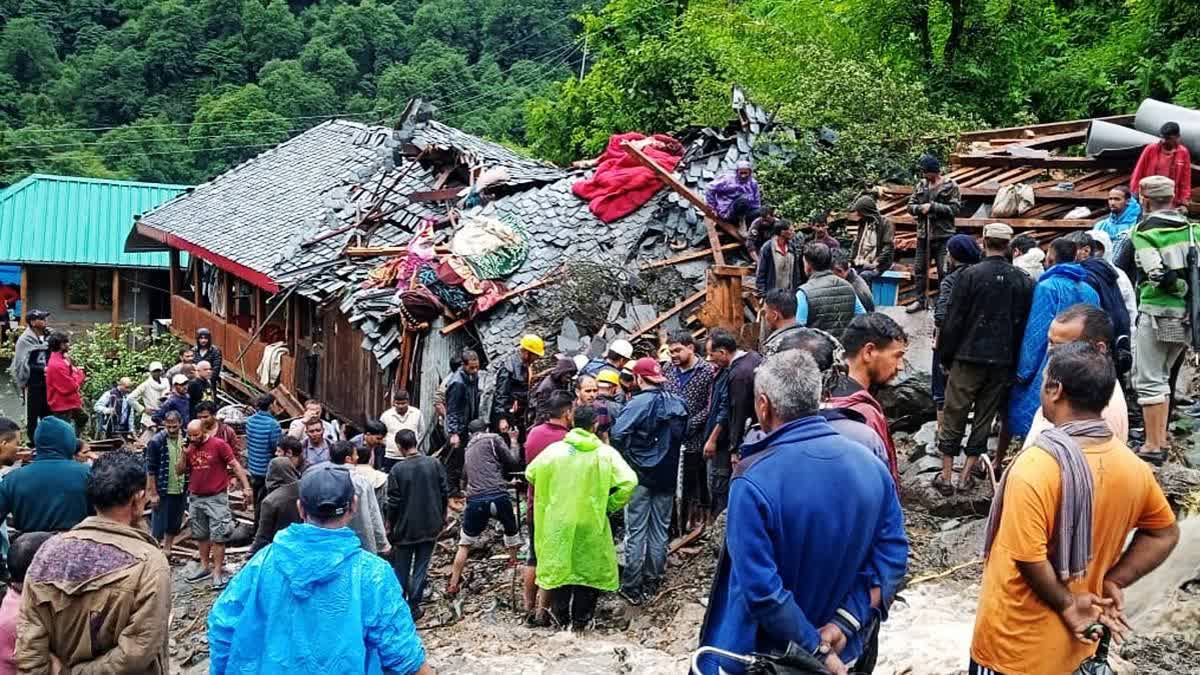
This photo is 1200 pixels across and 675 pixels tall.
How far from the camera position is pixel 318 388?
19.3 m

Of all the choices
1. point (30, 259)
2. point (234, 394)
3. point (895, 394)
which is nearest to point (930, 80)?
point (895, 394)

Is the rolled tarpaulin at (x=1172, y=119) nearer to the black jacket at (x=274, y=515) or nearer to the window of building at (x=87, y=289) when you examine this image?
the black jacket at (x=274, y=515)

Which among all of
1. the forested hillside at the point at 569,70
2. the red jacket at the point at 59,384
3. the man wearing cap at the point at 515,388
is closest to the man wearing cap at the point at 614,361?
the man wearing cap at the point at 515,388

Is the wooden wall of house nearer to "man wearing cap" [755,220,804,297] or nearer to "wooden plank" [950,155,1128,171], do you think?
"man wearing cap" [755,220,804,297]

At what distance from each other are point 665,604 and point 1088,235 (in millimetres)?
4122

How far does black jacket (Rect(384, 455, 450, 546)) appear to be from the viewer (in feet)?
29.2

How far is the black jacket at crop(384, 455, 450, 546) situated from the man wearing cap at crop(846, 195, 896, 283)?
5.05m

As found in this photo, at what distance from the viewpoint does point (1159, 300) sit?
739 centimetres

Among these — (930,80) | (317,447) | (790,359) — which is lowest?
(317,447)

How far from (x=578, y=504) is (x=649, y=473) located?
2.68 ft

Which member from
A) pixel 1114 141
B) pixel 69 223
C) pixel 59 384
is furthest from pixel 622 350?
pixel 69 223

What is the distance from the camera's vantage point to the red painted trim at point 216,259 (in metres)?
20.1

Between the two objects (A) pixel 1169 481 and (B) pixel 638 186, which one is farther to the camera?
(B) pixel 638 186

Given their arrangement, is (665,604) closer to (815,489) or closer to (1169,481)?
(1169,481)
